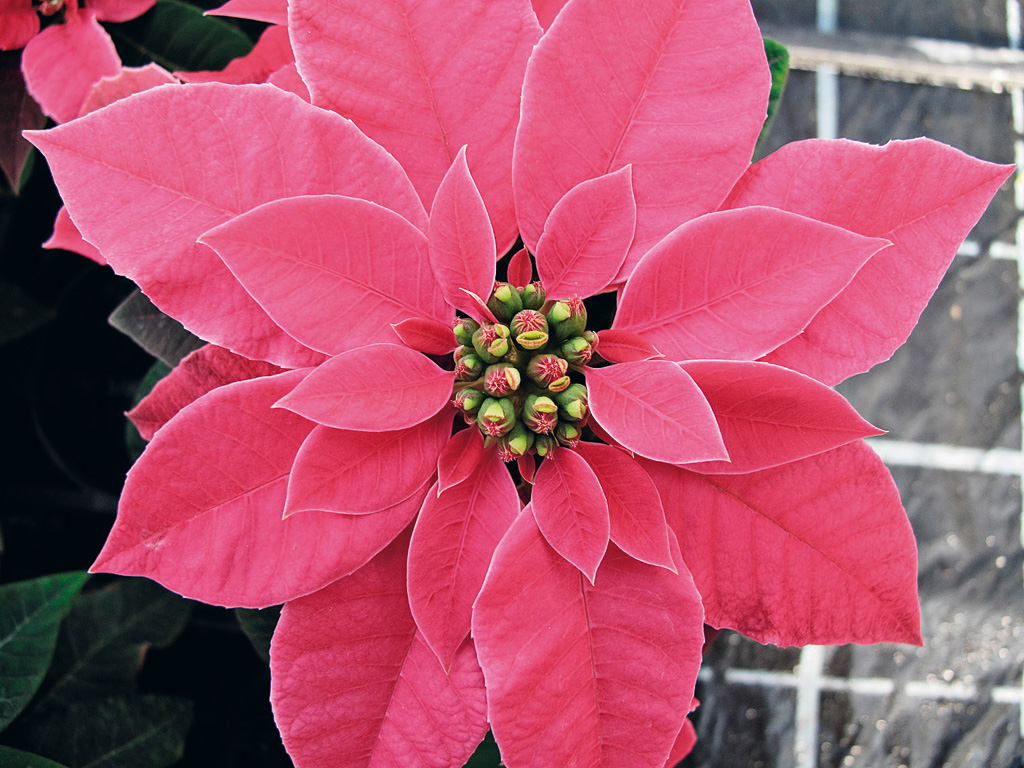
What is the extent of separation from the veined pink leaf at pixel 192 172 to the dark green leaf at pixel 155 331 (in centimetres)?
19

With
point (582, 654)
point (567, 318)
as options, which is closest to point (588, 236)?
point (567, 318)

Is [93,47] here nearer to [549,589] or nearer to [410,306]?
[410,306]

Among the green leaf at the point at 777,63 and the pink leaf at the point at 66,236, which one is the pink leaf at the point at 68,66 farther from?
the green leaf at the point at 777,63

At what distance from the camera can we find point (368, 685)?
0.45 metres

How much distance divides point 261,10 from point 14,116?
1.11ft

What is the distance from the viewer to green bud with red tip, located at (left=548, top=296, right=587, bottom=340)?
0.43m

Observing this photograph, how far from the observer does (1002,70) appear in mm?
1117

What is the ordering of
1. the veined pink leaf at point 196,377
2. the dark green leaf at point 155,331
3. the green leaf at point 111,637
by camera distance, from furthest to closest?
the green leaf at point 111,637, the dark green leaf at point 155,331, the veined pink leaf at point 196,377

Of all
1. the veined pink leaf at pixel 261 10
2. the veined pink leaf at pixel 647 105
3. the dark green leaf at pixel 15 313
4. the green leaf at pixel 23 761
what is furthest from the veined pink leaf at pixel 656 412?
the dark green leaf at pixel 15 313

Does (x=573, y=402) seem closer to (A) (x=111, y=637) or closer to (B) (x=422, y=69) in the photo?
(B) (x=422, y=69)

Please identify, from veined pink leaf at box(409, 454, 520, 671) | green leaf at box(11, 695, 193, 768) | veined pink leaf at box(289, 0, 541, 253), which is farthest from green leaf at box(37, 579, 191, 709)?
veined pink leaf at box(289, 0, 541, 253)

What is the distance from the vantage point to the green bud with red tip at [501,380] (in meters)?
0.41

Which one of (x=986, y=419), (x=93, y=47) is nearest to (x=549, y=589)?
(x=93, y=47)

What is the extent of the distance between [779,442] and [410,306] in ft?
0.78
